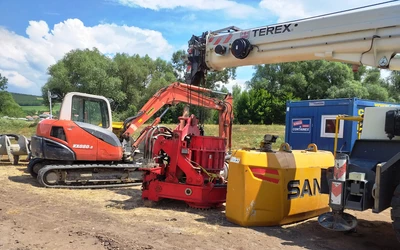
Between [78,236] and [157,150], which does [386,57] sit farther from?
[78,236]

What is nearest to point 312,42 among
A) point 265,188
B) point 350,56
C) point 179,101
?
point 350,56

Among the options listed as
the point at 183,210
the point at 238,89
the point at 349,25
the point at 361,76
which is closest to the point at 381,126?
the point at 349,25

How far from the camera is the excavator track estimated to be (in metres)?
9.20

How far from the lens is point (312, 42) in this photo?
684 cm

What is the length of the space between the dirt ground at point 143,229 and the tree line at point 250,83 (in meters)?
26.6

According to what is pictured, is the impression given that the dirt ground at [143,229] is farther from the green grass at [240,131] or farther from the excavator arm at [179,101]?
the green grass at [240,131]

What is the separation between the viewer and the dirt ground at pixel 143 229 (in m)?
5.19

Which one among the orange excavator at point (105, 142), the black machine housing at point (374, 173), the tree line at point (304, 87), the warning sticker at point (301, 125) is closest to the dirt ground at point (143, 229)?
the black machine housing at point (374, 173)

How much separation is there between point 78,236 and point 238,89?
5163cm

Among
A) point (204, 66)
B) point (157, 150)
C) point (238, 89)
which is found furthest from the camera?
point (238, 89)

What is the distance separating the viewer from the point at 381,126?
5.77 metres

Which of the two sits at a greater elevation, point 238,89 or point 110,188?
point 238,89

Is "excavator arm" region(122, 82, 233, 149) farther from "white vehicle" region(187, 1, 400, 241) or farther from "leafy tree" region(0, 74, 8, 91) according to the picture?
"leafy tree" region(0, 74, 8, 91)

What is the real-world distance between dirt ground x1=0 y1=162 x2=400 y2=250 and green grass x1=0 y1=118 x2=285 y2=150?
36.1ft
